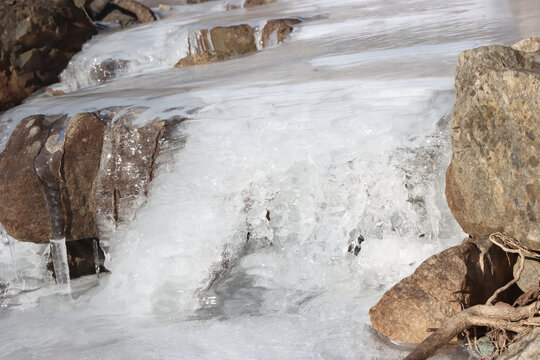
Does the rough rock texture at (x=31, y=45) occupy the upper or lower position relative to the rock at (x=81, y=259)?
upper

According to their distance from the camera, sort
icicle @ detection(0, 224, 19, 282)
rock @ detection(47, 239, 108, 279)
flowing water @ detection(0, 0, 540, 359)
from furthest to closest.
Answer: rock @ detection(47, 239, 108, 279)
icicle @ detection(0, 224, 19, 282)
flowing water @ detection(0, 0, 540, 359)

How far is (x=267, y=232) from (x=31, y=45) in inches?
151

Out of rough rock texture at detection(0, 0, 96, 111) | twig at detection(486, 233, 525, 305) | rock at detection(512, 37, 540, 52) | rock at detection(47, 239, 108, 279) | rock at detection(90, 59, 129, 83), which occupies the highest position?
rough rock texture at detection(0, 0, 96, 111)

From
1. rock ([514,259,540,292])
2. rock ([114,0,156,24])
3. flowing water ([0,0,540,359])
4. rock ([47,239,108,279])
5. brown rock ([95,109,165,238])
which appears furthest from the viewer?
rock ([114,0,156,24])

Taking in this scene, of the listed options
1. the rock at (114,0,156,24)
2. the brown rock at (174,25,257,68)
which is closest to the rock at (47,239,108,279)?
the brown rock at (174,25,257,68)

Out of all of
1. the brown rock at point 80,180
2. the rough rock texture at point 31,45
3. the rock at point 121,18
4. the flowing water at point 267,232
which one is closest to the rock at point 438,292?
the flowing water at point 267,232

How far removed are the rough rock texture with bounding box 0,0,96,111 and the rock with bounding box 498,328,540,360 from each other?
5.03 meters

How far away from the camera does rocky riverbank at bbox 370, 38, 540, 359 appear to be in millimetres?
2408

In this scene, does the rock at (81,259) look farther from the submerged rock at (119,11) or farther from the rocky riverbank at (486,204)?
the submerged rock at (119,11)

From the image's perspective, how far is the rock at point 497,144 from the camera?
2.37 m

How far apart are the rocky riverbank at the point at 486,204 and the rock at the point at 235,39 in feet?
12.9

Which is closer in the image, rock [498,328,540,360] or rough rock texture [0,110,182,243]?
rock [498,328,540,360]

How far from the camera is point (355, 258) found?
3.30 m

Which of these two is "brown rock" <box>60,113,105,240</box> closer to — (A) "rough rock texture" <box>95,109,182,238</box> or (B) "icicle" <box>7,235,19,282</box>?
(A) "rough rock texture" <box>95,109,182,238</box>
